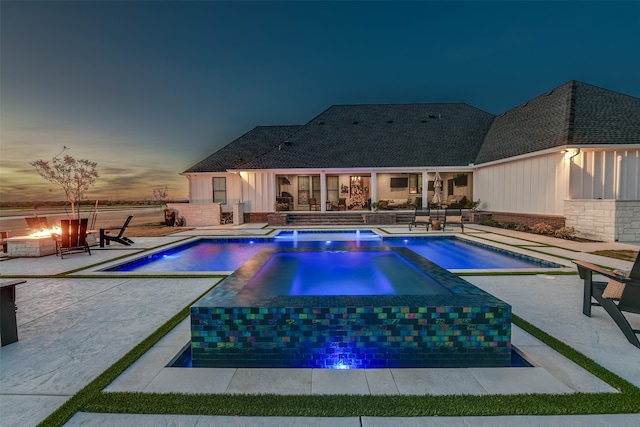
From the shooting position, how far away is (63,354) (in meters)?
3.29

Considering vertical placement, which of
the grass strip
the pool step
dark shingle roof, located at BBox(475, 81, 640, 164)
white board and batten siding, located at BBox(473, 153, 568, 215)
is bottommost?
the grass strip

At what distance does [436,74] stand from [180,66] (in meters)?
41.6

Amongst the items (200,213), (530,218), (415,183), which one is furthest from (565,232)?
(200,213)

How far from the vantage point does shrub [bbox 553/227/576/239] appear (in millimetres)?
11531

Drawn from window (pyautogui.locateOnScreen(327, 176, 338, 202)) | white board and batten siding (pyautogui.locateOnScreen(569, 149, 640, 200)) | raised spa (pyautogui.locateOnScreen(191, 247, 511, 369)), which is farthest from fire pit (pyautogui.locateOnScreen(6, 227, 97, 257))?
white board and batten siding (pyautogui.locateOnScreen(569, 149, 640, 200))

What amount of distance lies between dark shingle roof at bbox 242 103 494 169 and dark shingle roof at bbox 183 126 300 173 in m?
2.18

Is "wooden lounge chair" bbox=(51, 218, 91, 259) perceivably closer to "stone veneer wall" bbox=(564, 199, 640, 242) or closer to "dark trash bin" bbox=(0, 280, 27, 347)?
"dark trash bin" bbox=(0, 280, 27, 347)

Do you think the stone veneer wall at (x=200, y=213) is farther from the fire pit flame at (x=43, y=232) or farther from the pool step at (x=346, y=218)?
the fire pit flame at (x=43, y=232)

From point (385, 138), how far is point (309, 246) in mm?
12504

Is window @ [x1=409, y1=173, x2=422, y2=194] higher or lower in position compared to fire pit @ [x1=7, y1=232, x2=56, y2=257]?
higher

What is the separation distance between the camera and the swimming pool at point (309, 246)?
26.9ft

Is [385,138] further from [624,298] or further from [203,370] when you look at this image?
[203,370]

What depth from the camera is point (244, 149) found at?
75.6ft

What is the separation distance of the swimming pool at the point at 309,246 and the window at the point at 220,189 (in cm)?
860
